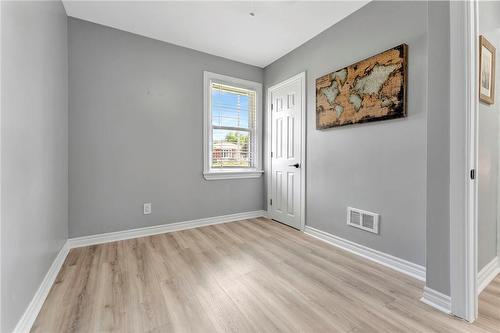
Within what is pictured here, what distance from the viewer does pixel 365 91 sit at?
2.24 metres

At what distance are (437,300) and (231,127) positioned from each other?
118 inches

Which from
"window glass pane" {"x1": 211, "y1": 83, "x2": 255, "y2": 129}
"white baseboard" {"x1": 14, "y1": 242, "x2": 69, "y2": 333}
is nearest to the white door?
"window glass pane" {"x1": 211, "y1": 83, "x2": 255, "y2": 129}

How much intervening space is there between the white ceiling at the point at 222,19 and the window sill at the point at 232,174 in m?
1.78

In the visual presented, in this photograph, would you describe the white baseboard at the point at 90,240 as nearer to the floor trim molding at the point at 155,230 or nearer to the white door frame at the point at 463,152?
the floor trim molding at the point at 155,230

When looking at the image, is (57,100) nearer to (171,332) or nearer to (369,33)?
(171,332)

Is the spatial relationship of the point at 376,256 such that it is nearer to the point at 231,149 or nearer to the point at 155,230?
the point at 231,149

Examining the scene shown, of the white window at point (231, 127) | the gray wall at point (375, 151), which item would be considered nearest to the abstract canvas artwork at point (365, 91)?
the gray wall at point (375, 151)

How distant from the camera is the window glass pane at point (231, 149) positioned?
3.52 metres

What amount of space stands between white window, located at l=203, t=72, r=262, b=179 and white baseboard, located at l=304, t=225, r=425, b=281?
5.06 ft

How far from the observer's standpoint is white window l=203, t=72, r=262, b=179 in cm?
338

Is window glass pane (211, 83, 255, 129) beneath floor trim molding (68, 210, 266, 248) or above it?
above

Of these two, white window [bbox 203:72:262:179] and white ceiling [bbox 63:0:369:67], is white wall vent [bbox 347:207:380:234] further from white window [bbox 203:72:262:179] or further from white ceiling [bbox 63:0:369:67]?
white ceiling [bbox 63:0:369:67]

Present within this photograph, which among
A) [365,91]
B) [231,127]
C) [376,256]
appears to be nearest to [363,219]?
[376,256]

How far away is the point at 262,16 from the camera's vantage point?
250cm
